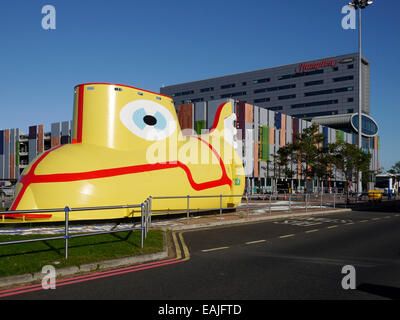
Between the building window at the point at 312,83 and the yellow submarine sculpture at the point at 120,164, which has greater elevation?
the building window at the point at 312,83

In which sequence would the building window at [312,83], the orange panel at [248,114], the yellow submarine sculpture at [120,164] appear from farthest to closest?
the building window at [312,83] < the orange panel at [248,114] < the yellow submarine sculpture at [120,164]

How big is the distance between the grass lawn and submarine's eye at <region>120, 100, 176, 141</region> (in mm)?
5658

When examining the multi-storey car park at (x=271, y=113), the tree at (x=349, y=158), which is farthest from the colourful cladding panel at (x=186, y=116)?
the tree at (x=349, y=158)

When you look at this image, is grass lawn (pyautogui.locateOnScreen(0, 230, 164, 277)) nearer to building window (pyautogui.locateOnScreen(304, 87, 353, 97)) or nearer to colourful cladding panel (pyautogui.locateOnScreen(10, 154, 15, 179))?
colourful cladding panel (pyautogui.locateOnScreen(10, 154, 15, 179))

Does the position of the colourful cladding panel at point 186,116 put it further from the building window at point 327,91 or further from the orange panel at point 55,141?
the building window at point 327,91

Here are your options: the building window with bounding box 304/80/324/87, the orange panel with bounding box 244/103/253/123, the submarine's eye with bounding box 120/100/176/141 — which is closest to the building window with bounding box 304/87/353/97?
the building window with bounding box 304/80/324/87

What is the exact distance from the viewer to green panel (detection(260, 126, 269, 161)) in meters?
61.2

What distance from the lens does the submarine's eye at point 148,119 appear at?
1569 cm

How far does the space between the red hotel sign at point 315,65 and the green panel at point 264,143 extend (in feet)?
160

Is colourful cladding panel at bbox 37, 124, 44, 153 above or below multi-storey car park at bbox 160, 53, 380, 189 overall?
below

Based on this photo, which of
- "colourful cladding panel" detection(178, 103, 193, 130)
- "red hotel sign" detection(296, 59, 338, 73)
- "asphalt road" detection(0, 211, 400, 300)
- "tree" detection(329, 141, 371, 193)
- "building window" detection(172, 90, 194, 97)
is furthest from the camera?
"building window" detection(172, 90, 194, 97)
